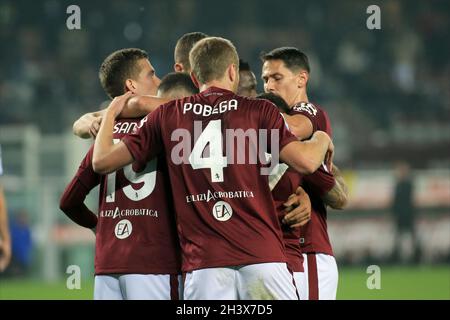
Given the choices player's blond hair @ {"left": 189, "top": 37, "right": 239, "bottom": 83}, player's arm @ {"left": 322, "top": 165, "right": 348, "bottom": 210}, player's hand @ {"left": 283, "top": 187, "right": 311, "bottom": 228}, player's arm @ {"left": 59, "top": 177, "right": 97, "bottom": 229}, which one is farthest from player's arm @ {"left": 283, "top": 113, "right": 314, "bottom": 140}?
player's arm @ {"left": 59, "top": 177, "right": 97, "bottom": 229}

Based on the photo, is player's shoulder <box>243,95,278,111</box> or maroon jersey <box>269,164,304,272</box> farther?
maroon jersey <box>269,164,304,272</box>

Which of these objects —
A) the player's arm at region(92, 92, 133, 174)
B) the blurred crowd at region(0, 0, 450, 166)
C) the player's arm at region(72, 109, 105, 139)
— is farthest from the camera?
the blurred crowd at region(0, 0, 450, 166)

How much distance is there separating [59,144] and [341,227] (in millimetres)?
5112

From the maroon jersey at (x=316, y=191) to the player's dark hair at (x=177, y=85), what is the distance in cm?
64

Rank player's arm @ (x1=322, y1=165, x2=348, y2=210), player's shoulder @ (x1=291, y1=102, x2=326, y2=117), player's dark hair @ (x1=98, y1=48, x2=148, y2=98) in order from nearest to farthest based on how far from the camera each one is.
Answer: player's dark hair @ (x1=98, y1=48, x2=148, y2=98), player's shoulder @ (x1=291, y1=102, x2=326, y2=117), player's arm @ (x1=322, y1=165, x2=348, y2=210)

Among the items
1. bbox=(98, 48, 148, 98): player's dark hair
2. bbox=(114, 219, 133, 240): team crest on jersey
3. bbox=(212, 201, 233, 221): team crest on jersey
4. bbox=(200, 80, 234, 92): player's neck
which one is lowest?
bbox=(114, 219, 133, 240): team crest on jersey

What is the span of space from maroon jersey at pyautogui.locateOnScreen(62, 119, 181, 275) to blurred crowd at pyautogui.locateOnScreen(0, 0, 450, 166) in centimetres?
1287

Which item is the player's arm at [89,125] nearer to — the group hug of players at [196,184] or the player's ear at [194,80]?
the group hug of players at [196,184]

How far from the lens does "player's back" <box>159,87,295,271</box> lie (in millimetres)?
4625

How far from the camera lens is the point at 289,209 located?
524 cm

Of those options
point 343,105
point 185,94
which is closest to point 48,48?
point 343,105

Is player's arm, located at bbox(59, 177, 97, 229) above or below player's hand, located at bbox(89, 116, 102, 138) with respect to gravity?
below

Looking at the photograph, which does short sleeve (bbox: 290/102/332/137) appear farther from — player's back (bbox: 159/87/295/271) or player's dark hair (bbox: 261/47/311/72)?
player's back (bbox: 159/87/295/271)
